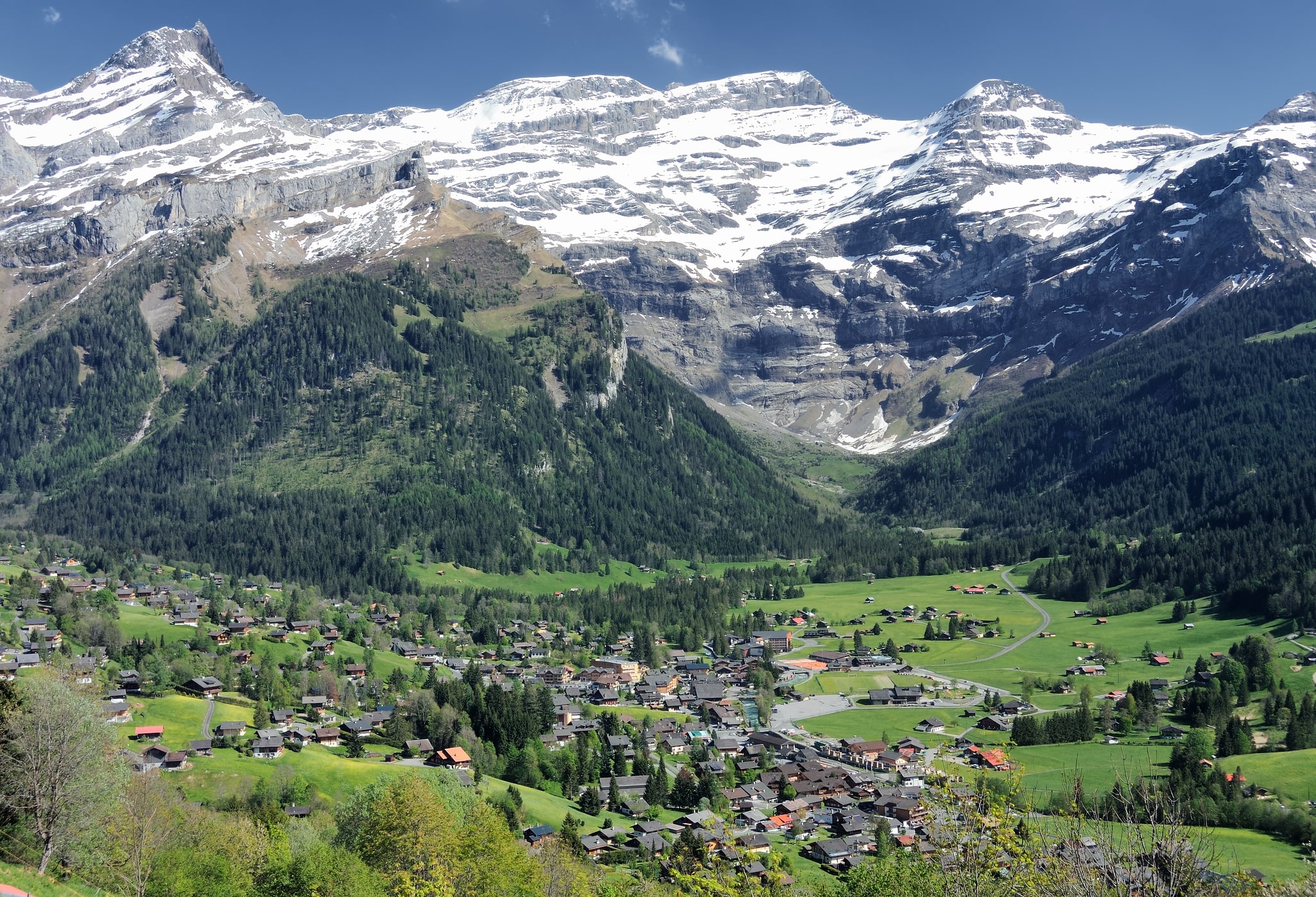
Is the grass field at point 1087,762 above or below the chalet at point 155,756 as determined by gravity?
below

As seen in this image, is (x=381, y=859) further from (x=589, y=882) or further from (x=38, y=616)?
(x=38, y=616)

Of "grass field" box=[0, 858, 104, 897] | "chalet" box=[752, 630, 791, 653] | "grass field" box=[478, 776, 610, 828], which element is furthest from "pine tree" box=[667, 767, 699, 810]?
"chalet" box=[752, 630, 791, 653]

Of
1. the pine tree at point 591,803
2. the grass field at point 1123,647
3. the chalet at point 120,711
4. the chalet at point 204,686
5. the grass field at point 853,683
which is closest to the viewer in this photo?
the chalet at point 120,711

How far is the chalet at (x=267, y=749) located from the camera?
329 ft

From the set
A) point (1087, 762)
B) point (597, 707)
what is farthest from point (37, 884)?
point (597, 707)

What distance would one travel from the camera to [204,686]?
124 meters

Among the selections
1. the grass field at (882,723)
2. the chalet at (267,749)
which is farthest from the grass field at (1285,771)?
the chalet at (267,749)

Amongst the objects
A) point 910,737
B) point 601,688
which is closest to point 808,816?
point 910,737

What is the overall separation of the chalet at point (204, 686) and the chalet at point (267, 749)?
2270 centimetres

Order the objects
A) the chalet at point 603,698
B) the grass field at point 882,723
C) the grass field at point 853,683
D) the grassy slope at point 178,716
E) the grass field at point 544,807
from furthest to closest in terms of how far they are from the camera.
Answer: the grass field at point 853,683 → the chalet at point 603,698 → the grass field at point 882,723 → the grassy slope at point 178,716 → the grass field at point 544,807

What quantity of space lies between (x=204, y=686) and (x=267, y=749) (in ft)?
87.6

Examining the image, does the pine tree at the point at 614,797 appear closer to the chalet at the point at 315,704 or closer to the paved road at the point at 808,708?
the paved road at the point at 808,708

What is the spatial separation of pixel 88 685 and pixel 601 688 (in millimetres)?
90511

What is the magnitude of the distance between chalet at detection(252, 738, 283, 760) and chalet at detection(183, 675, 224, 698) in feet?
74.5
